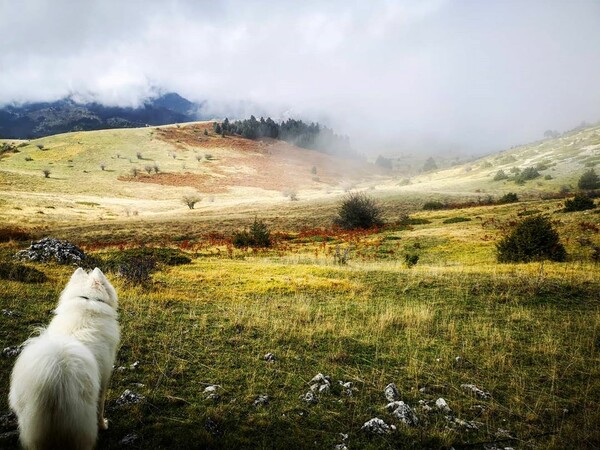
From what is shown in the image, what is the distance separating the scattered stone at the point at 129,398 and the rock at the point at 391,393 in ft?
12.8

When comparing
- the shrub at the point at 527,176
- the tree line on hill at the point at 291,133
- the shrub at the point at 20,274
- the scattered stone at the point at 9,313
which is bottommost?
the scattered stone at the point at 9,313

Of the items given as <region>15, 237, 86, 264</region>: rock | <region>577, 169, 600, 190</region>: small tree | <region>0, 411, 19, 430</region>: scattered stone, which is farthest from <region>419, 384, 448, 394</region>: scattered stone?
<region>577, 169, 600, 190</region>: small tree

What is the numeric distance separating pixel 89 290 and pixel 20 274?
1040 cm

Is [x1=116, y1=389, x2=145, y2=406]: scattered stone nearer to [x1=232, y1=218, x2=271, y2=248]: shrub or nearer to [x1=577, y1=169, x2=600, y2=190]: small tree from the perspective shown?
[x1=232, y1=218, x2=271, y2=248]: shrub

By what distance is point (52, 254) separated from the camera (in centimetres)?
1616

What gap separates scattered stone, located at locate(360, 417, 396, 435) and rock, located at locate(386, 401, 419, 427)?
245 mm

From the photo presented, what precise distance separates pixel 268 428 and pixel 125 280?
33.5 ft

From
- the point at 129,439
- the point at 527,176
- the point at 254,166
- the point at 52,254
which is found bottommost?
the point at 129,439

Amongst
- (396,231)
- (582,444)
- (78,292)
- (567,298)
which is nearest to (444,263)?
(567,298)

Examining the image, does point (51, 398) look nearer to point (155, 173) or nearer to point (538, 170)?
point (155, 173)

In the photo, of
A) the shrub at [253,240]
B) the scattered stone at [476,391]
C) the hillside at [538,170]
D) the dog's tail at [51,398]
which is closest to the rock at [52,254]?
the shrub at [253,240]

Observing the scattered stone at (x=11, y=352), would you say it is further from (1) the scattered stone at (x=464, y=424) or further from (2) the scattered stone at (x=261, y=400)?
(1) the scattered stone at (x=464, y=424)

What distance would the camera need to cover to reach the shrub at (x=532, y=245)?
1795 centimetres

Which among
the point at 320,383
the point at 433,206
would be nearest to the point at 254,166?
the point at 433,206
